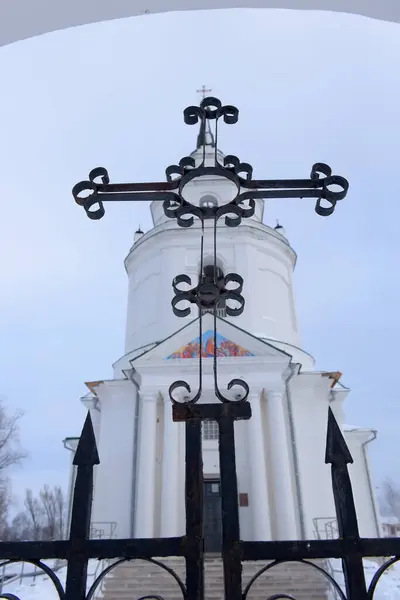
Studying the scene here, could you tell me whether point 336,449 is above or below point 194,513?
above

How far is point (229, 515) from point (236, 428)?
13.0 meters

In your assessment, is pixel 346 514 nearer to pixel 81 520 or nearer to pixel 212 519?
pixel 81 520

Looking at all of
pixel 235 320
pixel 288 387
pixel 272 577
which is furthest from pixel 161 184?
pixel 235 320

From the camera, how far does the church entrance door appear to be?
13172 millimetres

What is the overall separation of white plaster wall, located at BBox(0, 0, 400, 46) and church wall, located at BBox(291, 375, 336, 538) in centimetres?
1345

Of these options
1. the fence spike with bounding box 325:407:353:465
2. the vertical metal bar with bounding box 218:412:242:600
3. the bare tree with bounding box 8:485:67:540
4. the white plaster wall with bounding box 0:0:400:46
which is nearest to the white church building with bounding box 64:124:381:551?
the white plaster wall with bounding box 0:0:400:46

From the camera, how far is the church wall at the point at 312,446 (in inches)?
552

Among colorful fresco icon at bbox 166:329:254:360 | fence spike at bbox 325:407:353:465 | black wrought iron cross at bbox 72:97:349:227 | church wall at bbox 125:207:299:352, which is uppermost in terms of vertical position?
church wall at bbox 125:207:299:352

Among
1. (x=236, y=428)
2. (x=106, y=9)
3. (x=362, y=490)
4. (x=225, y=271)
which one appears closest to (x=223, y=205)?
(x=106, y=9)

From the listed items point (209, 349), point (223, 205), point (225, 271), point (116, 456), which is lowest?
point (223, 205)

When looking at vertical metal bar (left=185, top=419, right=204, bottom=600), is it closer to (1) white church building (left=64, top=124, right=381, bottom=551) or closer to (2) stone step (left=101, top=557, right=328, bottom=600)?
(2) stone step (left=101, top=557, right=328, bottom=600)

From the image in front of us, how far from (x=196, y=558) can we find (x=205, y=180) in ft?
62.1

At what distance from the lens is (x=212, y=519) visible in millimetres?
13570

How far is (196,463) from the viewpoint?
2.14 m
